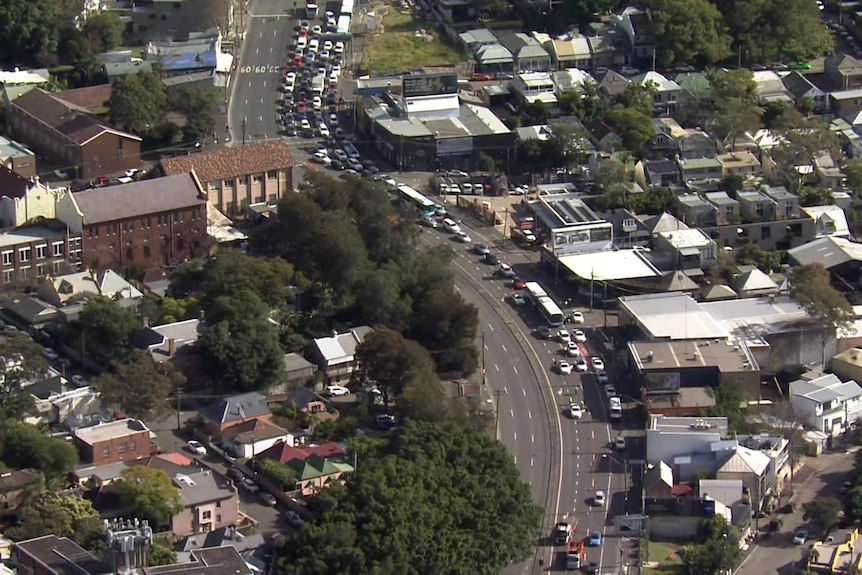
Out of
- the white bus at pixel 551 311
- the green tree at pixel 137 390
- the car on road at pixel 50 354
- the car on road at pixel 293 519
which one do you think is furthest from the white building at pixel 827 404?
the car on road at pixel 50 354

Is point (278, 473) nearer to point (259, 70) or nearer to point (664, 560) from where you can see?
point (664, 560)

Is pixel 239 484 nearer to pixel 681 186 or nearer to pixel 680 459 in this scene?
pixel 680 459

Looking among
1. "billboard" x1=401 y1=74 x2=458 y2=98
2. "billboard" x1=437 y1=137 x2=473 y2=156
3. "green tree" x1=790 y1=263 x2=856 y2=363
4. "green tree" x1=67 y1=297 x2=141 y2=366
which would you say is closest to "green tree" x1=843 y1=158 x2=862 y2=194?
"green tree" x1=790 y1=263 x2=856 y2=363

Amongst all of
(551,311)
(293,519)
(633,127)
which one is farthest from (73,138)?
(293,519)

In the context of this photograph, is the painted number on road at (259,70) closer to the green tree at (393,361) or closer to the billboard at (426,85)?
the billboard at (426,85)

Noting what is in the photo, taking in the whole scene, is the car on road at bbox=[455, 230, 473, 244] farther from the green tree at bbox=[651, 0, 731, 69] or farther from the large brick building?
the green tree at bbox=[651, 0, 731, 69]

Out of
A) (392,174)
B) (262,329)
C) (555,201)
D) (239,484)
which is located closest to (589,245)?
(555,201)
